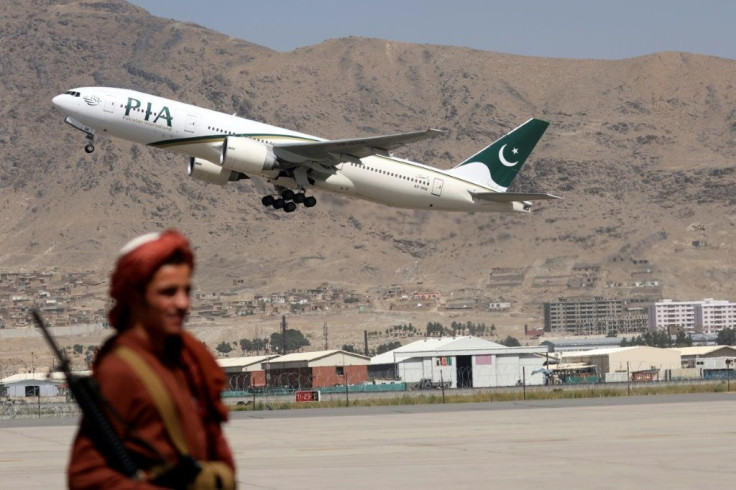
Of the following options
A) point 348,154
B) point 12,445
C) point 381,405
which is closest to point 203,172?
point 348,154

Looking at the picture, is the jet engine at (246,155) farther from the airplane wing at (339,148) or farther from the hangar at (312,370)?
the hangar at (312,370)

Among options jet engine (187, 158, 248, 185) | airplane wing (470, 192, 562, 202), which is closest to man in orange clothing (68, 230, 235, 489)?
jet engine (187, 158, 248, 185)

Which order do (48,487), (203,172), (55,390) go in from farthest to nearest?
1. (55,390)
2. (203,172)
3. (48,487)

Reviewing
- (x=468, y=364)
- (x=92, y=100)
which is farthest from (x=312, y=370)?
(x=92, y=100)

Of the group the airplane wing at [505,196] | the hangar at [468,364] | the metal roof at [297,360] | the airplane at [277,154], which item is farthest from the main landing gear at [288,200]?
the metal roof at [297,360]

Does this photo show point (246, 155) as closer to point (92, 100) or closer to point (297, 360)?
point (92, 100)

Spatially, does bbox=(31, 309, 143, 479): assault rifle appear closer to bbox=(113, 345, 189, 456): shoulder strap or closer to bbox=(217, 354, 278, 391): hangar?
bbox=(113, 345, 189, 456): shoulder strap

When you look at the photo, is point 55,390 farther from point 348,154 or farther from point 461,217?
point 348,154
